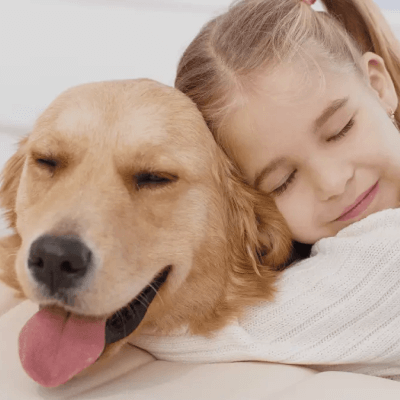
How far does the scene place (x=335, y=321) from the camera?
4.19 ft

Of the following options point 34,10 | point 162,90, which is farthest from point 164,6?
point 162,90

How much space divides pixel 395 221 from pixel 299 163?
1.00 ft

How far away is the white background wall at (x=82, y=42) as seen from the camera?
8.70ft

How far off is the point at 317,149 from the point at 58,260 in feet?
2.54

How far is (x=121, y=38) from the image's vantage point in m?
2.71

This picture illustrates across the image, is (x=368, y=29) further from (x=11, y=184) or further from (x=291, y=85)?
(x=11, y=184)

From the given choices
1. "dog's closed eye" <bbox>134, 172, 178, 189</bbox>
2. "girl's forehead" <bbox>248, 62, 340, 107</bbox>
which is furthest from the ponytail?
"dog's closed eye" <bbox>134, 172, 178, 189</bbox>

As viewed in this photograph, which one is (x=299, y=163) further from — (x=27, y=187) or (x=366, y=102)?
(x=27, y=187)

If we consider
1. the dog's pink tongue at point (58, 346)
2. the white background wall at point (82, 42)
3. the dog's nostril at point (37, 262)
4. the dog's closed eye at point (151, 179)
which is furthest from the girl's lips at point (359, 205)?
the white background wall at point (82, 42)

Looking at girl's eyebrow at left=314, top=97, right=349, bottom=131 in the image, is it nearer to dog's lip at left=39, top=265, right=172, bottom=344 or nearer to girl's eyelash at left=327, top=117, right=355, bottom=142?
girl's eyelash at left=327, top=117, right=355, bottom=142

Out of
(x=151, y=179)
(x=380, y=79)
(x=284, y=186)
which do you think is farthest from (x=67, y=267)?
(x=380, y=79)

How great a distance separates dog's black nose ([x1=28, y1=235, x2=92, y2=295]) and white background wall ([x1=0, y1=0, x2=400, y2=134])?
1.64 metres

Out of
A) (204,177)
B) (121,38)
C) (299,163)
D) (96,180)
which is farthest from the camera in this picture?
(121,38)

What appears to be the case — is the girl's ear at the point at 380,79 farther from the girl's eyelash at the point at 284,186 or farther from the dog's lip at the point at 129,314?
the dog's lip at the point at 129,314
